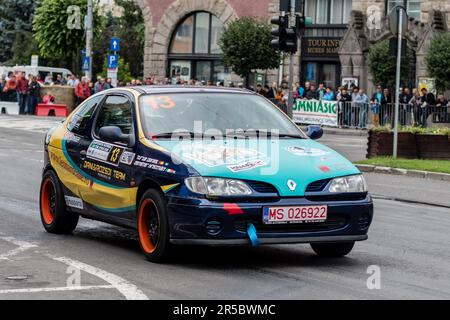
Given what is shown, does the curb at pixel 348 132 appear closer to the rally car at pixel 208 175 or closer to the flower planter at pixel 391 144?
the flower planter at pixel 391 144

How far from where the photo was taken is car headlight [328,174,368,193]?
9334 mm

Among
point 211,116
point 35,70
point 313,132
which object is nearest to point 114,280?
point 211,116

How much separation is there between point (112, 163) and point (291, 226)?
2.01 metres

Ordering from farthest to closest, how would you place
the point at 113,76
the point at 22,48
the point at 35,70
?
the point at 22,48, the point at 35,70, the point at 113,76

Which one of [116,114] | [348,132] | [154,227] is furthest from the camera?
[348,132]

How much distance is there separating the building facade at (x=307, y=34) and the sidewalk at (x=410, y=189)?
69.9ft

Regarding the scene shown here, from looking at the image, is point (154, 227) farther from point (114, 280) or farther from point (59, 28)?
point (59, 28)

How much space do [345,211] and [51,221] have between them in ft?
12.0

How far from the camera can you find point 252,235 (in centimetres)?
902

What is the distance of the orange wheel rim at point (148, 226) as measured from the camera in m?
9.54

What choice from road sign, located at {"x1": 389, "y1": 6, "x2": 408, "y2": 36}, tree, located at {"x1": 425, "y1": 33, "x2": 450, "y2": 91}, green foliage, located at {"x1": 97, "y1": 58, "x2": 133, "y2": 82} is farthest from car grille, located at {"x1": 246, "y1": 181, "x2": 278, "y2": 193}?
green foliage, located at {"x1": 97, "y1": 58, "x2": 133, "y2": 82}

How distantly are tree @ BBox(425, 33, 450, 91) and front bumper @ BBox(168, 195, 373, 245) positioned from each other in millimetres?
29208

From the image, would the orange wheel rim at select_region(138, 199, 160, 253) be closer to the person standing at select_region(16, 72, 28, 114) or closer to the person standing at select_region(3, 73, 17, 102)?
the person standing at select_region(16, 72, 28, 114)

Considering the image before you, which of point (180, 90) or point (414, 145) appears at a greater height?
point (180, 90)
